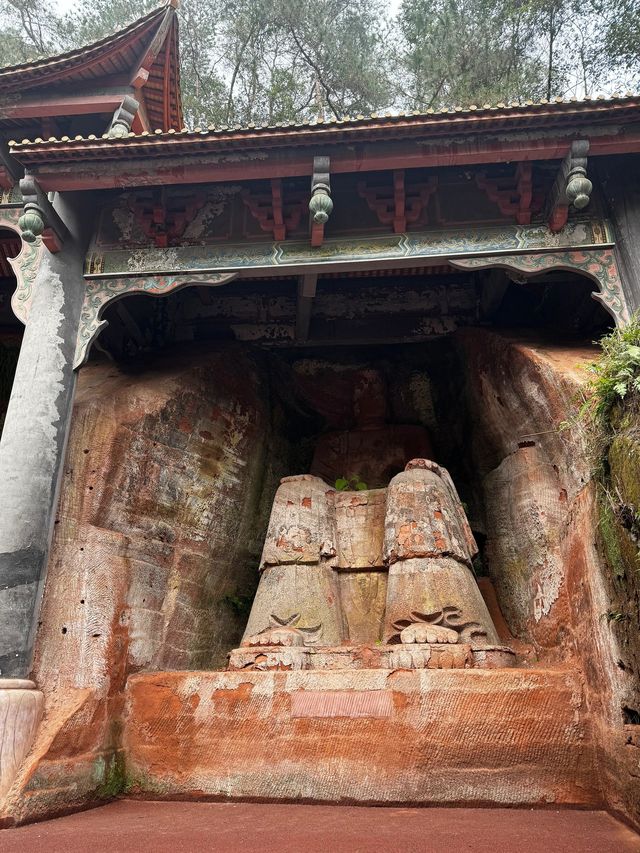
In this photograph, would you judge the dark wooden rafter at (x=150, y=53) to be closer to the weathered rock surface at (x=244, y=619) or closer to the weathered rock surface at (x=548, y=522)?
the weathered rock surface at (x=244, y=619)

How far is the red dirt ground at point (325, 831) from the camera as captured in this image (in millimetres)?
3412

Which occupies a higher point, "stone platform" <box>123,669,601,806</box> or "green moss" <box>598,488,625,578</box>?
"green moss" <box>598,488,625,578</box>

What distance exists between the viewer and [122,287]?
6.69m

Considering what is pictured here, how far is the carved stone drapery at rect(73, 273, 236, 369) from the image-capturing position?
6.54 metres

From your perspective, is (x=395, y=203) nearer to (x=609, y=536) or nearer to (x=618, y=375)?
(x=618, y=375)

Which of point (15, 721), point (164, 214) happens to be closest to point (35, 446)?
point (15, 721)

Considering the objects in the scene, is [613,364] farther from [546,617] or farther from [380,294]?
[380,294]

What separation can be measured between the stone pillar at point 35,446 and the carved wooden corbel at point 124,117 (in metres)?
2.12

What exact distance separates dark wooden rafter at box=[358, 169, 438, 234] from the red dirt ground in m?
5.59

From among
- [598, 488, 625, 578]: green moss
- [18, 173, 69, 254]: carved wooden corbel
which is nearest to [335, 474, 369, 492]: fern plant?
[598, 488, 625, 578]: green moss

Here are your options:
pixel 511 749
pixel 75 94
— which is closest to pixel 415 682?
pixel 511 749

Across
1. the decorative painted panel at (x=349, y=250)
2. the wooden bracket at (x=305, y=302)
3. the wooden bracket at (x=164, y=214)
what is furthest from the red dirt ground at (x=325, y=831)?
the wooden bracket at (x=164, y=214)

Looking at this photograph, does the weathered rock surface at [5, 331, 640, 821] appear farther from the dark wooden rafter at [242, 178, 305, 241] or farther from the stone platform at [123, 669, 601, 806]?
the dark wooden rafter at [242, 178, 305, 241]

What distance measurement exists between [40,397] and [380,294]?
5.68 metres
